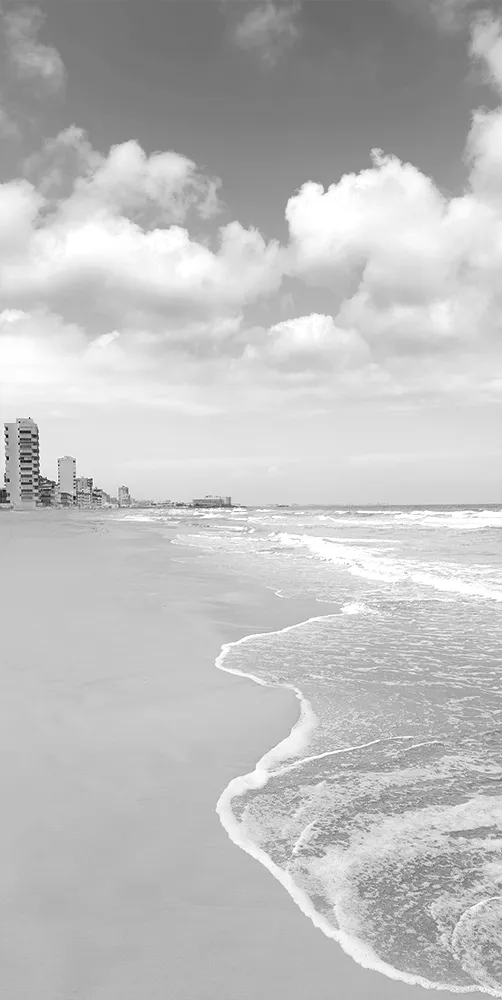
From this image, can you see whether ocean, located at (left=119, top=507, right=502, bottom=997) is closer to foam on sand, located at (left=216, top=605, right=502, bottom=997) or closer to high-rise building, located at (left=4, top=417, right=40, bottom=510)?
foam on sand, located at (left=216, top=605, right=502, bottom=997)

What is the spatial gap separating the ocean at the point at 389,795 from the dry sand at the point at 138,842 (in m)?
0.15

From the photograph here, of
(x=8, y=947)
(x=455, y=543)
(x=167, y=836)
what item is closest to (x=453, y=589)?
(x=167, y=836)

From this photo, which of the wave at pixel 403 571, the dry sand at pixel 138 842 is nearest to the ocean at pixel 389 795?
the dry sand at pixel 138 842

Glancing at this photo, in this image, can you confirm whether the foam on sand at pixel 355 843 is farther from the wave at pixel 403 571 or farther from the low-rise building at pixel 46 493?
the low-rise building at pixel 46 493

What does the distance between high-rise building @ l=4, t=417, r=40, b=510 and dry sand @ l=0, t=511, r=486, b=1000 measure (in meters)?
159

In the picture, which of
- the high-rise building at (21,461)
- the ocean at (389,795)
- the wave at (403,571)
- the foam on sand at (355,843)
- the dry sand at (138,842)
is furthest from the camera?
the high-rise building at (21,461)

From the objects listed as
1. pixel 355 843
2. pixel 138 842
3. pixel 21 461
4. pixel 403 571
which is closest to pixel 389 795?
pixel 355 843

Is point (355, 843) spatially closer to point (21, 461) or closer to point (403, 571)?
point (403, 571)

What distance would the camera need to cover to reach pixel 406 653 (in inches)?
275

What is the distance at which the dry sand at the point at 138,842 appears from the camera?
220 cm

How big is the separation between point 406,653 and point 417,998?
5016 mm

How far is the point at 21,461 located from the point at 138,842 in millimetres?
166368

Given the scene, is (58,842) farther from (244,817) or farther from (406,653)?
(406,653)

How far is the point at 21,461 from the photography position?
157 meters
